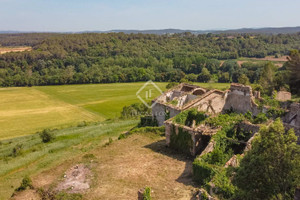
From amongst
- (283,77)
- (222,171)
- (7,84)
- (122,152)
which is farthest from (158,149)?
(7,84)

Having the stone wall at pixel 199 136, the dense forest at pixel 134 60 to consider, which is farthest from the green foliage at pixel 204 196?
the dense forest at pixel 134 60

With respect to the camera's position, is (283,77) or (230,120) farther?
(283,77)

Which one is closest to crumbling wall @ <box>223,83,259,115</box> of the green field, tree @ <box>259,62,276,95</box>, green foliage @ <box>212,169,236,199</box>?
green foliage @ <box>212,169,236,199</box>

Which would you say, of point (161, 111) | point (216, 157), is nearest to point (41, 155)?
point (161, 111)

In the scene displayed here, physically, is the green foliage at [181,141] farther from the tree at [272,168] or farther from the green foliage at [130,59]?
the green foliage at [130,59]

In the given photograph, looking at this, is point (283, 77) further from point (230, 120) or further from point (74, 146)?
point (74, 146)

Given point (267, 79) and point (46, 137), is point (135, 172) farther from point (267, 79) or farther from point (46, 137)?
point (267, 79)
